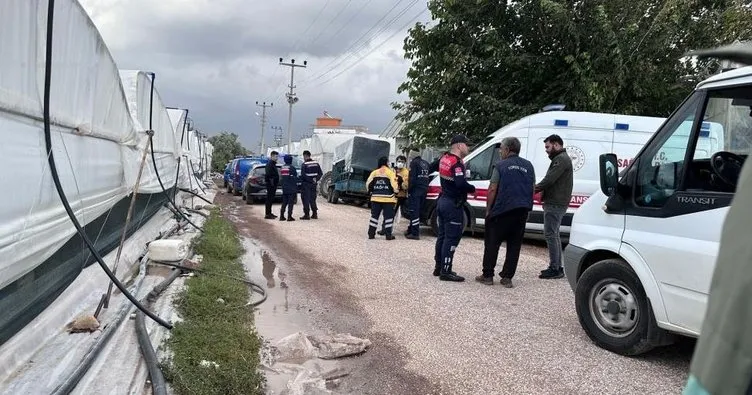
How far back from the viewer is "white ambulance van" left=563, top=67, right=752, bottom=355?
3920 millimetres

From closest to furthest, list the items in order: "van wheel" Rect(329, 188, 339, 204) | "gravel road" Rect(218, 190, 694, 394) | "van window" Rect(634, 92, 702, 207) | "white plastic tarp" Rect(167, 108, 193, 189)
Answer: "gravel road" Rect(218, 190, 694, 394) → "van window" Rect(634, 92, 702, 207) → "white plastic tarp" Rect(167, 108, 193, 189) → "van wheel" Rect(329, 188, 339, 204)

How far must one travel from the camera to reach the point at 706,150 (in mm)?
4133

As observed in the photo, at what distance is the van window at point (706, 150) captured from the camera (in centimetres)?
393

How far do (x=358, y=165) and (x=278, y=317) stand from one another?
14421 millimetres

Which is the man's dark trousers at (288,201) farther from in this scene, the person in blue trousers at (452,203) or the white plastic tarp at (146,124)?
the person in blue trousers at (452,203)

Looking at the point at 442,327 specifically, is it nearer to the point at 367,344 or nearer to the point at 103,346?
the point at 367,344

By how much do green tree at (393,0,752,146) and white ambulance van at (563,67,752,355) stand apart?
31.3 ft

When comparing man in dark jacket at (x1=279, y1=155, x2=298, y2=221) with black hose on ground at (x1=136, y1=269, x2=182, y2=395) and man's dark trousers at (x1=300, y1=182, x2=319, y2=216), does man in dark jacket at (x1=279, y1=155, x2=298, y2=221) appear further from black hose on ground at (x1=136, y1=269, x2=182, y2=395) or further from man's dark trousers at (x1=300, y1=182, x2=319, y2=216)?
black hose on ground at (x1=136, y1=269, x2=182, y2=395)

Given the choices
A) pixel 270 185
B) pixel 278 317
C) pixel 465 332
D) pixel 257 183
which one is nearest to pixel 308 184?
pixel 270 185

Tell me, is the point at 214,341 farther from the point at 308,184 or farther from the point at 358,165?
the point at 358,165

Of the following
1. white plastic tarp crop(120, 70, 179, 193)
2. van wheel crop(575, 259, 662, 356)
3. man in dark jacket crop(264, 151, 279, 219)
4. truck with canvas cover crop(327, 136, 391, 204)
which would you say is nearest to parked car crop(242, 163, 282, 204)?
truck with canvas cover crop(327, 136, 391, 204)

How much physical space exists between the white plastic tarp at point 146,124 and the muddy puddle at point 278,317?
6.55 feet

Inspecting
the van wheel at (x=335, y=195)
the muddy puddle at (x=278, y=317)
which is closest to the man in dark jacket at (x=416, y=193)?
the muddy puddle at (x=278, y=317)

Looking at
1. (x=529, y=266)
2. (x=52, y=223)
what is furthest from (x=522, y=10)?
(x=52, y=223)
